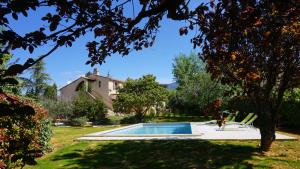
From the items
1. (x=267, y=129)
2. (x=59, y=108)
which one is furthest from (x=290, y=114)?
(x=59, y=108)

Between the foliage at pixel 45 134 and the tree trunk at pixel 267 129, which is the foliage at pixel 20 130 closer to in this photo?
the foliage at pixel 45 134

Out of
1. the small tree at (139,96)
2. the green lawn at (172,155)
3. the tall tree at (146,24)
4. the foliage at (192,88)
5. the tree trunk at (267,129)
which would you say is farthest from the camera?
the foliage at (192,88)

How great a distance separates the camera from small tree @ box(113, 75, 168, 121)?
4031 cm

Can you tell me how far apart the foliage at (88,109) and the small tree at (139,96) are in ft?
6.34

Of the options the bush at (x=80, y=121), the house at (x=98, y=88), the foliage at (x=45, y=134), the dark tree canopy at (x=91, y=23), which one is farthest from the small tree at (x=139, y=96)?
the dark tree canopy at (x=91, y=23)

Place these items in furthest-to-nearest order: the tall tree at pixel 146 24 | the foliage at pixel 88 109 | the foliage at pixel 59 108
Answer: the foliage at pixel 59 108 < the foliage at pixel 88 109 < the tall tree at pixel 146 24

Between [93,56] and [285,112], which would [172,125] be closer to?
[285,112]

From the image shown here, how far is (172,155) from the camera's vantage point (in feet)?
46.0

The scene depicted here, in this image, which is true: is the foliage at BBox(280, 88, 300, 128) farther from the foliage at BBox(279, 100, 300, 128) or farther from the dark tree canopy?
the dark tree canopy

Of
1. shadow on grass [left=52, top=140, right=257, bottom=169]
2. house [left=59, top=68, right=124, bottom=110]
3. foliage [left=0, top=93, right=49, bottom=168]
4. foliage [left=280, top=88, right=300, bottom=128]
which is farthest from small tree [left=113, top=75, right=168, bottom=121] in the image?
foliage [left=0, top=93, right=49, bottom=168]

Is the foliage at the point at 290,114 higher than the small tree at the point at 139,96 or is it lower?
lower

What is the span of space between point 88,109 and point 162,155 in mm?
27378

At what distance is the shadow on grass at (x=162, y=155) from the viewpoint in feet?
40.5

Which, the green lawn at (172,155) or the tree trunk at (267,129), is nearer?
the green lawn at (172,155)
